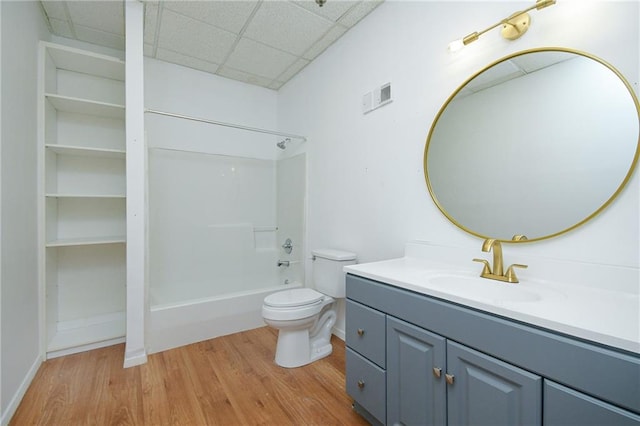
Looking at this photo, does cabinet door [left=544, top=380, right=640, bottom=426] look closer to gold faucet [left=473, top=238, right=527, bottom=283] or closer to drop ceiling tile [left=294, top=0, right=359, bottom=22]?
gold faucet [left=473, top=238, right=527, bottom=283]

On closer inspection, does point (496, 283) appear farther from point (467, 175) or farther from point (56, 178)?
point (56, 178)

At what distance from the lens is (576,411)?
737 mm

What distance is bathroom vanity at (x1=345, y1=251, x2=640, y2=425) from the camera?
2.33 ft

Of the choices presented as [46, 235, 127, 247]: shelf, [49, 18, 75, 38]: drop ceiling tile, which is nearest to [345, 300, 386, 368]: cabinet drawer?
[46, 235, 127, 247]: shelf

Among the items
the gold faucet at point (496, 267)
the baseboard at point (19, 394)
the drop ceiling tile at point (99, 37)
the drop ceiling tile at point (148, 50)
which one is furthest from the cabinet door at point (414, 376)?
the drop ceiling tile at point (99, 37)

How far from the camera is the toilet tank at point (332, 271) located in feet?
7.07

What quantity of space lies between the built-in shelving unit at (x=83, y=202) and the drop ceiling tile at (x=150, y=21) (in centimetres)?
34

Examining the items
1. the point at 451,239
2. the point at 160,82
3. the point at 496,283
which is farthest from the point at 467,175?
the point at 160,82

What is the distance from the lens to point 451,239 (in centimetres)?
156

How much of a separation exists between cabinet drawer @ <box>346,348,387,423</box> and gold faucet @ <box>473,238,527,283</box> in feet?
2.21

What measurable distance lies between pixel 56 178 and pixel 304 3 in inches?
96.2

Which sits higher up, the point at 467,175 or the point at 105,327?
the point at 467,175

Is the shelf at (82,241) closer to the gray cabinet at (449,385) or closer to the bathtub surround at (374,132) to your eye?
the bathtub surround at (374,132)

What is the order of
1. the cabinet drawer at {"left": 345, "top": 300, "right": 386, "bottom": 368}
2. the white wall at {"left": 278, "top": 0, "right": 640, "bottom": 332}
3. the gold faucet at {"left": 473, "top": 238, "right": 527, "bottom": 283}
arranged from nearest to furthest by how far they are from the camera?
the white wall at {"left": 278, "top": 0, "right": 640, "bottom": 332} < the gold faucet at {"left": 473, "top": 238, "right": 527, "bottom": 283} < the cabinet drawer at {"left": 345, "top": 300, "right": 386, "bottom": 368}
